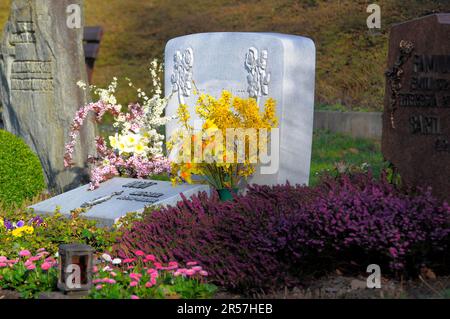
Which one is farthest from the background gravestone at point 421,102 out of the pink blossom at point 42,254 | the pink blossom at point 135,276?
the pink blossom at point 42,254

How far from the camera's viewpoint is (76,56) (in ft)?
30.9

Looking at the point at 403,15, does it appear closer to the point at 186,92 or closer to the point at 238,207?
the point at 186,92

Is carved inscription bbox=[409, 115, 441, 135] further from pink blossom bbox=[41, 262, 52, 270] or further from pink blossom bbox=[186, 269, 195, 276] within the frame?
pink blossom bbox=[41, 262, 52, 270]

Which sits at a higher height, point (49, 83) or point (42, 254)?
point (49, 83)

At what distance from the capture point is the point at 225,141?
792 cm

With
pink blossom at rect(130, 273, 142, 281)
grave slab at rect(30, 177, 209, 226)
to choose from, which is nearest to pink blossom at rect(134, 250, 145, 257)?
pink blossom at rect(130, 273, 142, 281)

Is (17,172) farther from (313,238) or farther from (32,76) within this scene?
(313,238)

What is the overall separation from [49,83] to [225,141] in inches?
99.8

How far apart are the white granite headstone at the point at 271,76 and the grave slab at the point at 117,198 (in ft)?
3.09

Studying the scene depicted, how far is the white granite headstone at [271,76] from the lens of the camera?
818cm

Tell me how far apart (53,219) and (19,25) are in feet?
10.9

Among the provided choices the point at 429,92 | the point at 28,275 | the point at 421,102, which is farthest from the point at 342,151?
the point at 28,275

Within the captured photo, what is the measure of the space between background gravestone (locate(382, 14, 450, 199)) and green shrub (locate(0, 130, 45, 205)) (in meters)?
3.85
